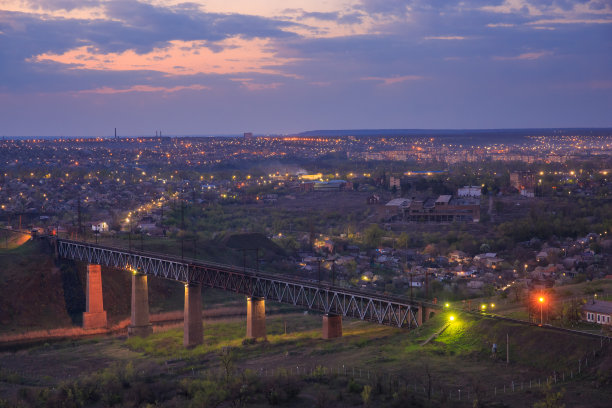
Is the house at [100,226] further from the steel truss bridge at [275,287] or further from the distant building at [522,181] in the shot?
the distant building at [522,181]

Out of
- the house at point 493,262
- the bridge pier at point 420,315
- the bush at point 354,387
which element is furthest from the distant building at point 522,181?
the bush at point 354,387

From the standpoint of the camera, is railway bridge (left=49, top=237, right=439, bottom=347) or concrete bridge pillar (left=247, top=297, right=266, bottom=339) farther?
concrete bridge pillar (left=247, top=297, right=266, bottom=339)

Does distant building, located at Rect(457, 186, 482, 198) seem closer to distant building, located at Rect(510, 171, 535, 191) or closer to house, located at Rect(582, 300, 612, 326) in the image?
distant building, located at Rect(510, 171, 535, 191)

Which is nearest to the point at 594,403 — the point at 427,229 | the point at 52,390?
the point at 52,390

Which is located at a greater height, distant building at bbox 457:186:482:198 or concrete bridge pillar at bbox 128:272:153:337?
distant building at bbox 457:186:482:198

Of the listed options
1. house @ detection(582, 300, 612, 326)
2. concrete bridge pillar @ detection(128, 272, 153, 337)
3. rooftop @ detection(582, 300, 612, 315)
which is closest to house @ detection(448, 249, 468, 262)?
concrete bridge pillar @ detection(128, 272, 153, 337)

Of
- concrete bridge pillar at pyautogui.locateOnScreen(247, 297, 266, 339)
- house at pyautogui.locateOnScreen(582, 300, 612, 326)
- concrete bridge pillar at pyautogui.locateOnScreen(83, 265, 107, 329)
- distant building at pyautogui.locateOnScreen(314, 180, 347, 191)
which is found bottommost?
concrete bridge pillar at pyautogui.locateOnScreen(83, 265, 107, 329)

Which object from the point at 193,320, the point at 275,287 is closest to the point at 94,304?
the point at 193,320
